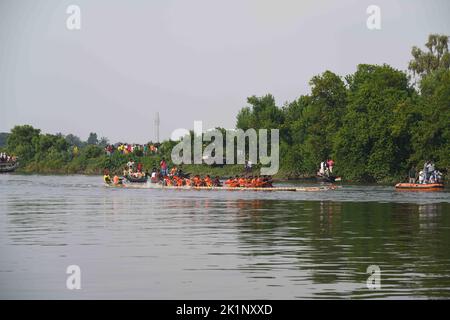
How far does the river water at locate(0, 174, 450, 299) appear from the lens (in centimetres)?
2467

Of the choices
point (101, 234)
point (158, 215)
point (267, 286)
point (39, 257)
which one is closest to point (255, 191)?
point (158, 215)

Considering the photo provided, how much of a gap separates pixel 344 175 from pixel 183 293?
9504cm

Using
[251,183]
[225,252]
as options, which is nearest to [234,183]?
[251,183]

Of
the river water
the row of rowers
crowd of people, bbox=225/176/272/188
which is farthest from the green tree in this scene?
the river water

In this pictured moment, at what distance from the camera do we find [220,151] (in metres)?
154

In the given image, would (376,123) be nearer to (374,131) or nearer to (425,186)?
(374,131)

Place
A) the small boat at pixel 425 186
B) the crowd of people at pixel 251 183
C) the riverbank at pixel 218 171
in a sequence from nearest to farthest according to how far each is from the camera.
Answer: the small boat at pixel 425 186 < the crowd of people at pixel 251 183 < the riverbank at pixel 218 171

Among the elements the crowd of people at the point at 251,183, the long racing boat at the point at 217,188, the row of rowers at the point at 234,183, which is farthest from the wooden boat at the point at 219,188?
the crowd of people at the point at 251,183

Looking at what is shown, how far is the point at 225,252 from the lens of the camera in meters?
32.4

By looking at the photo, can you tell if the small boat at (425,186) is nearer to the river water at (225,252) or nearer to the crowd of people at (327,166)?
the crowd of people at (327,166)

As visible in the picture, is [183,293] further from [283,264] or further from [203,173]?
[203,173]

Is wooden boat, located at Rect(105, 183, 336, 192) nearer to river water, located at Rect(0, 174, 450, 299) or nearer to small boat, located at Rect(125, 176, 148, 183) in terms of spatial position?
small boat, located at Rect(125, 176, 148, 183)

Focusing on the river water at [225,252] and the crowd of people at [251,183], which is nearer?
the river water at [225,252]

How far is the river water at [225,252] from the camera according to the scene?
2467 centimetres
